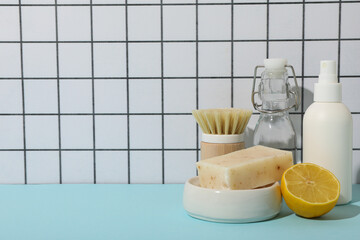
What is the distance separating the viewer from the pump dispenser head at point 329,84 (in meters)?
0.78

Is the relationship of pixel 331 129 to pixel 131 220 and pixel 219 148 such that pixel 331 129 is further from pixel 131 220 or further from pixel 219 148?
pixel 131 220

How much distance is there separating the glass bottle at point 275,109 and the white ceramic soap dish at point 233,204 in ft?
0.67

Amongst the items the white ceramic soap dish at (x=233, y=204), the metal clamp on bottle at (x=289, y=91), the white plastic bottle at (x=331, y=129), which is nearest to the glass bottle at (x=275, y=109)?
the metal clamp on bottle at (x=289, y=91)

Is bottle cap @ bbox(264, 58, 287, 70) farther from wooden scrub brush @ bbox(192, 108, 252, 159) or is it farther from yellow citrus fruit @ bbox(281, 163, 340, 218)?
yellow citrus fruit @ bbox(281, 163, 340, 218)

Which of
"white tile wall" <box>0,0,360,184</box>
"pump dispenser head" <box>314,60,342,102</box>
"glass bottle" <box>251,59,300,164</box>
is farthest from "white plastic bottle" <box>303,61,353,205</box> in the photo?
"white tile wall" <box>0,0,360,184</box>

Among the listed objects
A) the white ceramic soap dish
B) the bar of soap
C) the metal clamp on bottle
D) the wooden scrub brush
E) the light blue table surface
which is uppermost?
the metal clamp on bottle

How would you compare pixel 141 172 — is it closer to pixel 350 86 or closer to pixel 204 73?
pixel 204 73

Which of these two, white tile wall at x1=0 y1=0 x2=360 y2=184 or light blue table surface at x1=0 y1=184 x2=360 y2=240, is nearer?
light blue table surface at x1=0 y1=184 x2=360 y2=240

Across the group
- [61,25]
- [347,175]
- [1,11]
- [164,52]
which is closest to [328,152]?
[347,175]

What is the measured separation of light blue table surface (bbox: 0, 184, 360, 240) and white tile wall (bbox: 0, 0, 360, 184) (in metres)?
0.13

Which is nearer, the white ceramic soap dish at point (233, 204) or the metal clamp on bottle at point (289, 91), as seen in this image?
the white ceramic soap dish at point (233, 204)

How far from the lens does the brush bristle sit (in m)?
0.85

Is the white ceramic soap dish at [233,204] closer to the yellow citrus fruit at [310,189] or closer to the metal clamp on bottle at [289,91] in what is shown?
the yellow citrus fruit at [310,189]

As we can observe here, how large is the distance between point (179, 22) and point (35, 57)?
0.36 metres
